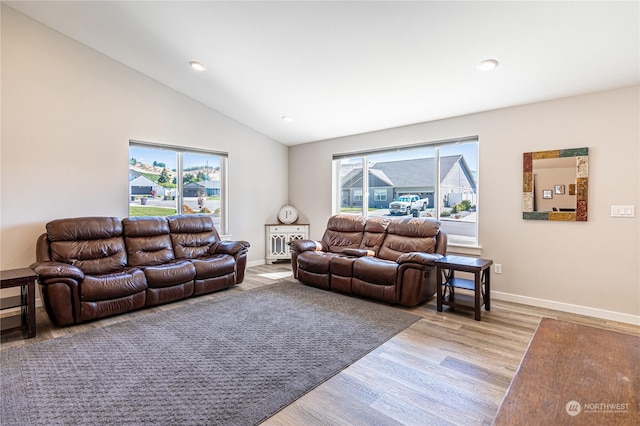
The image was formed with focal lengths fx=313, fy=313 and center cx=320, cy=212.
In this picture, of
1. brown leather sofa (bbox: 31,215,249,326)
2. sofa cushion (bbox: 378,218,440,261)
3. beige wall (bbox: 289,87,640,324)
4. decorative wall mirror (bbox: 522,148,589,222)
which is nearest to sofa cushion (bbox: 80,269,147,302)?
brown leather sofa (bbox: 31,215,249,326)

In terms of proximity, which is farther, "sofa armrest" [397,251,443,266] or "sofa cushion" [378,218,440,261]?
"sofa cushion" [378,218,440,261]

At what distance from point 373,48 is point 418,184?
2.31 metres

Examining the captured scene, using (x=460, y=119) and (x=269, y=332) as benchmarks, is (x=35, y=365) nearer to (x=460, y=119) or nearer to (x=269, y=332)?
(x=269, y=332)

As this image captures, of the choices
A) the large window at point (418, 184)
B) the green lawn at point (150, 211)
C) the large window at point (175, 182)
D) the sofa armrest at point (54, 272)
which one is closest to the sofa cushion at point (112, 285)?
the sofa armrest at point (54, 272)

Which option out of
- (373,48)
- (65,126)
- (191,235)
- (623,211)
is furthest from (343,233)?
(65,126)

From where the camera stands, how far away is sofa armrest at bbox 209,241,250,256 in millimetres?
4457

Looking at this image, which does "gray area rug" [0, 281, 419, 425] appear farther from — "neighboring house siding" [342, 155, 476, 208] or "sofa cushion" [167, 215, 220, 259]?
"neighboring house siding" [342, 155, 476, 208]

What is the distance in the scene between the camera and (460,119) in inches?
165

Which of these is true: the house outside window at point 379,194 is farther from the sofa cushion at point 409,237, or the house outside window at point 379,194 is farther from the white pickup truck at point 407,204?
the sofa cushion at point 409,237

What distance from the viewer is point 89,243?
3.67 metres

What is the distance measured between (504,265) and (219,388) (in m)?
3.50

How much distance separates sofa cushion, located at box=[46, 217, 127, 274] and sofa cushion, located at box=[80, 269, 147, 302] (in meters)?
0.36

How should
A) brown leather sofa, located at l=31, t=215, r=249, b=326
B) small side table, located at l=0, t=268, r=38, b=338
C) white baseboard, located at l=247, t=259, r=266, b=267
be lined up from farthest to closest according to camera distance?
1. white baseboard, located at l=247, t=259, r=266, b=267
2. brown leather sofa, located at l=31, t=215, r=249, b=326
3. small side table, located at l=0, t=268, r=38, b=338

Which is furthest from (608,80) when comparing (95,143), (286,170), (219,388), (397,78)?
(95,143)
